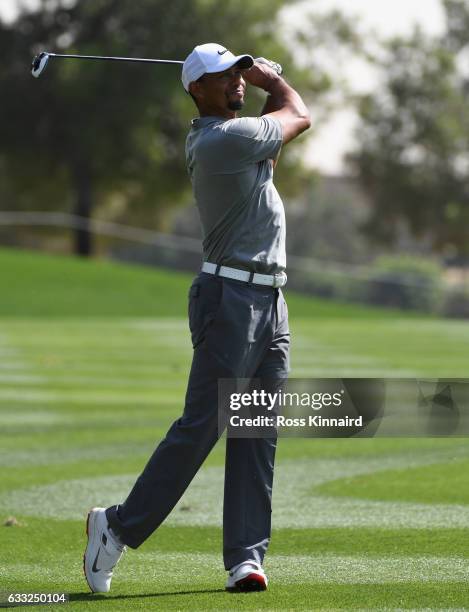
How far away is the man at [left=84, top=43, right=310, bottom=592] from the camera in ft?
17.9

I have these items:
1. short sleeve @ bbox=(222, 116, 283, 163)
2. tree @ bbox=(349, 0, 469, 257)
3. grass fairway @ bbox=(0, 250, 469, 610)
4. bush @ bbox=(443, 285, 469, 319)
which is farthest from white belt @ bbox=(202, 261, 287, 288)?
tree @ bbox=(349, 0, 469, 257)

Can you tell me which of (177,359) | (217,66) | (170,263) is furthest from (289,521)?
(170,263)

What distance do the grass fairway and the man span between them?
0.24m

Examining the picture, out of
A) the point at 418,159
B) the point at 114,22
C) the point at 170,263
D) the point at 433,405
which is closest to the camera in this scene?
the point at 433,405

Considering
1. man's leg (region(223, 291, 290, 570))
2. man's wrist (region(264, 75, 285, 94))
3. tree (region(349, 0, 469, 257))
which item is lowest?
man's leg (region(223, 291, 290, 570))

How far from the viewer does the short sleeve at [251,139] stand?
541cm

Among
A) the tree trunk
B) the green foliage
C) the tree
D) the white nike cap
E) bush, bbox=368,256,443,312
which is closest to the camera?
the white nike cap

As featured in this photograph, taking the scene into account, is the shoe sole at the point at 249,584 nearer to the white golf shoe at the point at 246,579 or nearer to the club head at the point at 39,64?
the white golf shoe at the point at 246,579

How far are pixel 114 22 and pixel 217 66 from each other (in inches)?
1992

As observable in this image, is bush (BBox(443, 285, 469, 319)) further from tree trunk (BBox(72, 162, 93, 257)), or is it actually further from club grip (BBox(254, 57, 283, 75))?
club grip (BBox(254, 57, 283, 75))

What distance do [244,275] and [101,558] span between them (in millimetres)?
1229

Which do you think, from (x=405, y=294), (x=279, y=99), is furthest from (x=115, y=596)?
(x=405, y=294)

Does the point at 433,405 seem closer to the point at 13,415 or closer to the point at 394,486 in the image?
the point at 394,486

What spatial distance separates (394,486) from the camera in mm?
8406
